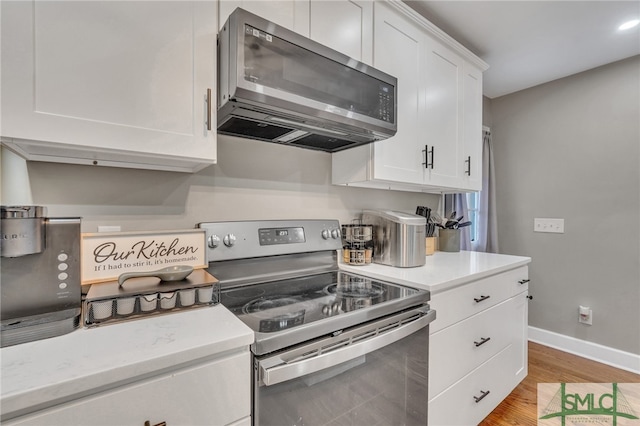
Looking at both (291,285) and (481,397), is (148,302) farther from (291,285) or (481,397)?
(481,397)

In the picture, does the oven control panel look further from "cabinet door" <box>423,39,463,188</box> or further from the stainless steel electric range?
"cabinet door" <box>423,39,463,188</box>

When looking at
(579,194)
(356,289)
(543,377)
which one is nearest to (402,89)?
(356,289)

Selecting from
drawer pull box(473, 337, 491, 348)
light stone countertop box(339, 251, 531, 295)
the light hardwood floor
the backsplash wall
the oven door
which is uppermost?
the backsplash wall

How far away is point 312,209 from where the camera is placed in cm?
165

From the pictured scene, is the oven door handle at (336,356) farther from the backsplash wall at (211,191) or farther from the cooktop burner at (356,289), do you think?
the backsplash wall at (211,191)

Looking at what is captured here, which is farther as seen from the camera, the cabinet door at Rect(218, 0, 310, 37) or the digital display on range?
the digital display on range

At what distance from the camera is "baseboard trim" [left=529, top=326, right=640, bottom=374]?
229 cm

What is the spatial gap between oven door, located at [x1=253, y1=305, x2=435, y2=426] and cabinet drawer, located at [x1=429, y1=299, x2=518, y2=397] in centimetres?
10

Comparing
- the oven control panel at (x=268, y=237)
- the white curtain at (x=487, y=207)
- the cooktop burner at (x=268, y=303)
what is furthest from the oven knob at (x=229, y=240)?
the white curtain at (x=487, y=207)

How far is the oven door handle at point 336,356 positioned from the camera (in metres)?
0.71

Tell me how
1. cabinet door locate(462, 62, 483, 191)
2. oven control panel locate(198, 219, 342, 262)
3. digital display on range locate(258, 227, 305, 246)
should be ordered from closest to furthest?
1. oven control panel locate(198, 219, 342, 262)
2. digital display on range locate(258, 227, 305, 246)
3. cabinet door locate(462, 62, 483, 191)

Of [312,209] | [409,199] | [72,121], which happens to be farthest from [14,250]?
[409,199]

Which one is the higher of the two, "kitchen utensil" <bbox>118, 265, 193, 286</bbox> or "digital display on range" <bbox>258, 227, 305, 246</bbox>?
"digital display on range" <bbox>258, 227, 305, 246</bbox>

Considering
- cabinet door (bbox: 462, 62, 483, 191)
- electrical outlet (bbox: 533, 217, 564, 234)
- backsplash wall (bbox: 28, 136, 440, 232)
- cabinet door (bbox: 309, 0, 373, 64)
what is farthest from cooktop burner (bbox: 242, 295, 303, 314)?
electrical outlet (bbox: 533, 217, 564, 234)
